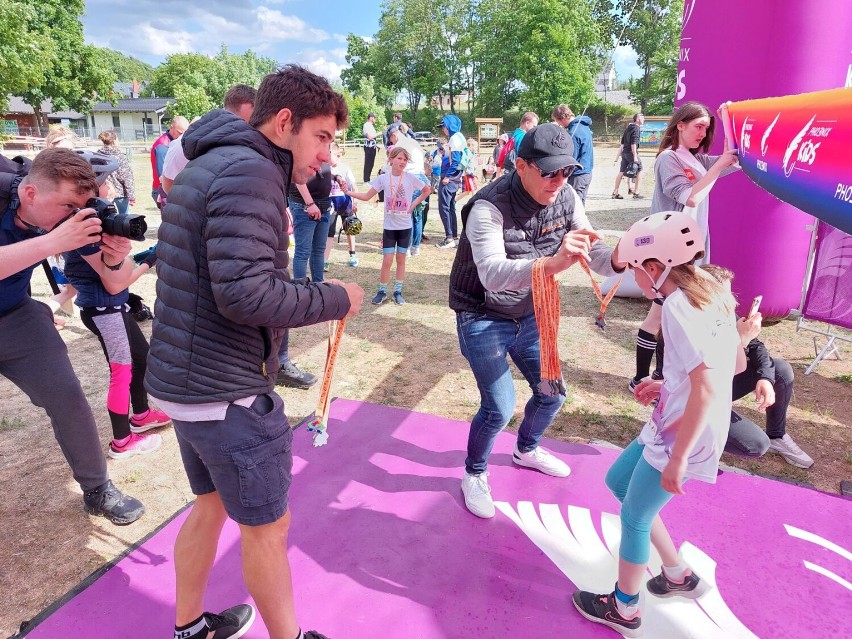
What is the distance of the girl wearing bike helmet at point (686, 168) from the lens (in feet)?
12.8

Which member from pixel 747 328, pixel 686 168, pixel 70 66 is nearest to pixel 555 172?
pixel 747 328

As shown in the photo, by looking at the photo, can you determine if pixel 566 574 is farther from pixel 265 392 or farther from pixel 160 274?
pixel 160 274

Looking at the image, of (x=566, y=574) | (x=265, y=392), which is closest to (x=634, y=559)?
(x=566, y=574)

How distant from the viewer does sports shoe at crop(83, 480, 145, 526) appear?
301 centimetres

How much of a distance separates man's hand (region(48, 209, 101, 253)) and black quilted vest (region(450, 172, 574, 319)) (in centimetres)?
158

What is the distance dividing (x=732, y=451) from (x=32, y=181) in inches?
155

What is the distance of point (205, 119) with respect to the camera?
174 centimetres

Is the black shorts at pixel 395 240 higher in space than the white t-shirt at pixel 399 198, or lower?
lower

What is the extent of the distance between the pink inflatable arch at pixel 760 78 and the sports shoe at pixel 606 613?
4451mm

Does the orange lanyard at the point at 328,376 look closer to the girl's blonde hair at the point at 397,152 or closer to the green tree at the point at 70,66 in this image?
the girl's blonde hair at the point at 397,152

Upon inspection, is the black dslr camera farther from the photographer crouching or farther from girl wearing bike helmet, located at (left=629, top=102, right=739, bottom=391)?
girl wearing bike helmet, located at (left=629, top=102, right=739, bottom=391)

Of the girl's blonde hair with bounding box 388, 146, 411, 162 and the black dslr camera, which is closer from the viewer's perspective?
the black dslr camera

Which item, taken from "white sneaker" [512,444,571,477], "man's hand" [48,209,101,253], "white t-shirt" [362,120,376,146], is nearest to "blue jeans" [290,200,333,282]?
"white sneaker" [512,444,571,477]

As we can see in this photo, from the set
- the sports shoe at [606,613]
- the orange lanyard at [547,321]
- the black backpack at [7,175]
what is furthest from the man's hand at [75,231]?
the sports shoe at [606,613]
